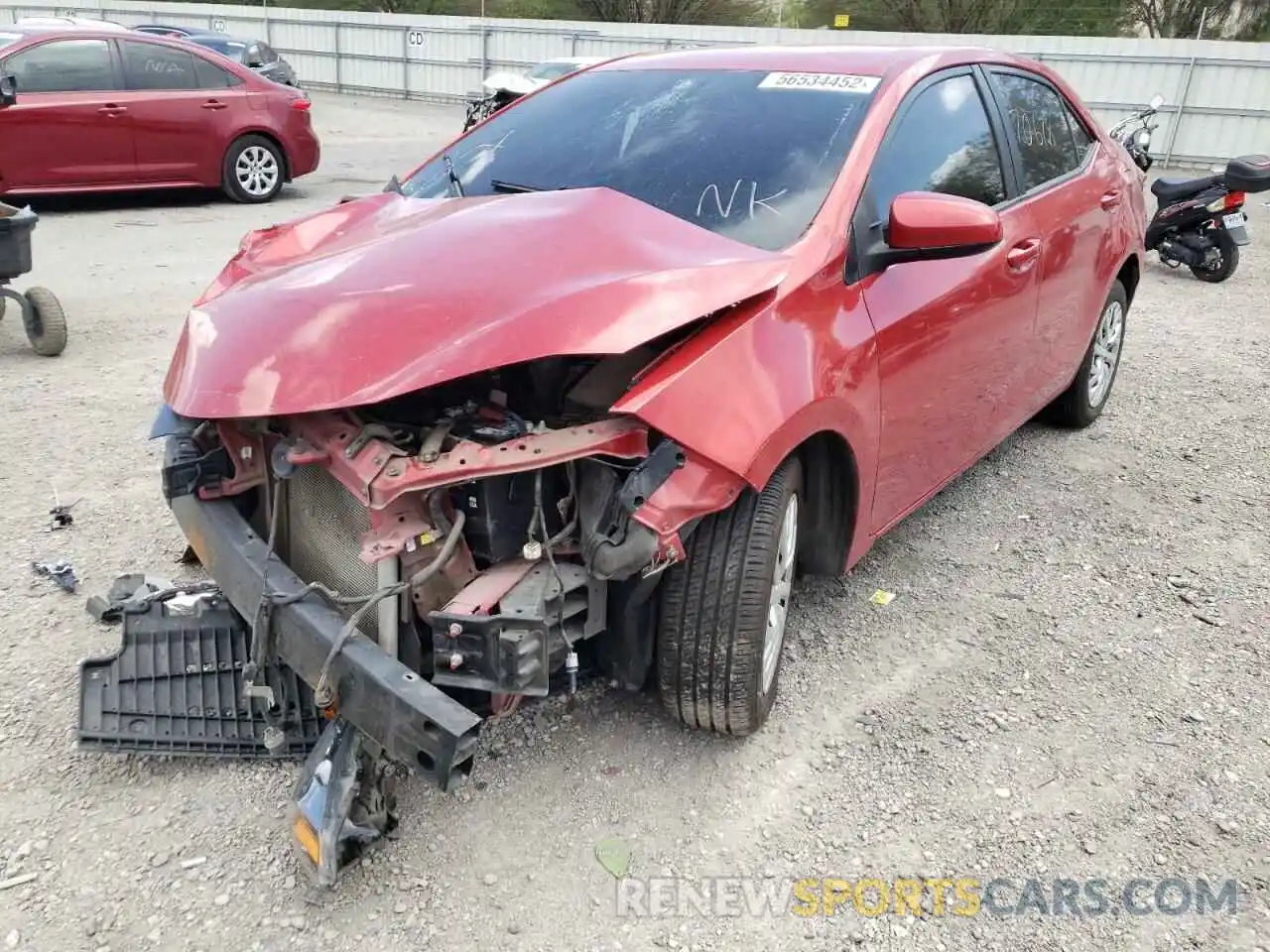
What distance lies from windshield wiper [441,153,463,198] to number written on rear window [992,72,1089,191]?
2.04 meters

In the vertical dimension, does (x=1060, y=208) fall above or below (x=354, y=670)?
above

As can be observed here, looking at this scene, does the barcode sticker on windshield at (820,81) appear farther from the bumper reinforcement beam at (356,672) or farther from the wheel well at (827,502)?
the bumper reinforcement beam at (356,672)

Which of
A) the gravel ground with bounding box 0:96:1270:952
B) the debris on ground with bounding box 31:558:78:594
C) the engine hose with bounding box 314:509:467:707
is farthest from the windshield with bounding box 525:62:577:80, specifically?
the engine hose with bounding box 314:509:467:707

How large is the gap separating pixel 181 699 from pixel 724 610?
56.5 inches

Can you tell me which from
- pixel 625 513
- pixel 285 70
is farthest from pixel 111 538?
pixel 285 70

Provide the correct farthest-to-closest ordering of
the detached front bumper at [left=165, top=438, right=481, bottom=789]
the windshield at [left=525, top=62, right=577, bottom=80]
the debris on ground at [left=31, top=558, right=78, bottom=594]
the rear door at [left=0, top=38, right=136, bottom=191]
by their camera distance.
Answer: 1. the windshield at [left=525, top=62, right=577, bottom=80]
2. the rear door at [left=0, top=38, right=136, bottom=191]
3. the debris on ground at [left=31, top=558, right=78, bottom=594]
4. the detached front bumper at [left=165, top=438, right=481, bottom=789]

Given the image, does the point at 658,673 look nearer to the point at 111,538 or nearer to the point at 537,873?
the point at 537,873

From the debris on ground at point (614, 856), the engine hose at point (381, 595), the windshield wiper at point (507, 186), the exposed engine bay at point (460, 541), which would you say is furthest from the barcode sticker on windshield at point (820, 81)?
the debris on ground at point (614, 856)

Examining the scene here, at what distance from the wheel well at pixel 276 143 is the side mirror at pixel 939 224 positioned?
9.33m

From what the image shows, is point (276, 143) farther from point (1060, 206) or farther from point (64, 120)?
point (1060, 206)

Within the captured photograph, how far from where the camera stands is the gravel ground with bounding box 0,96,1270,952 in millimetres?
2312

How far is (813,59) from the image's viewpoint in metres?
3.45

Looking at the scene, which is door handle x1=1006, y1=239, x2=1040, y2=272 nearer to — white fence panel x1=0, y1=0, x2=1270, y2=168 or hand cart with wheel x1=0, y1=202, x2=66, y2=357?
hand cart with wheel x1=0, y1=202, x2=66, y2=357

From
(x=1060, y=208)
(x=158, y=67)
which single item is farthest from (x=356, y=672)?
(x=158, y=67)
